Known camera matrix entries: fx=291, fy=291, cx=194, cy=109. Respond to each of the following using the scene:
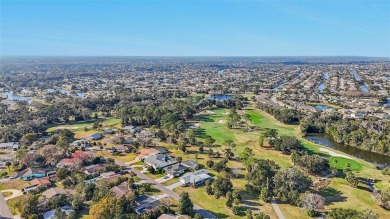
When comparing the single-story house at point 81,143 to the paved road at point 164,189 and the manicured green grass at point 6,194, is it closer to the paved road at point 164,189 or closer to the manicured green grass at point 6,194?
the paved road at point 164,189

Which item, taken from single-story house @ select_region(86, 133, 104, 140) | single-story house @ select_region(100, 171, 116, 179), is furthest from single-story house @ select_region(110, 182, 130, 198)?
single-story house @ select_region(86, 133, 104, 140)

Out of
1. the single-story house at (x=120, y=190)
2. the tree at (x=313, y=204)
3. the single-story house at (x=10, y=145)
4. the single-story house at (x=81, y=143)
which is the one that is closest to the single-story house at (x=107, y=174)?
the single-story house at (x=120, y=190)

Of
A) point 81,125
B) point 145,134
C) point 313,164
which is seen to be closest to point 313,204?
point 313,164

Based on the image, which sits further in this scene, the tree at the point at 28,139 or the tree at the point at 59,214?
the tree at the point at 28,139

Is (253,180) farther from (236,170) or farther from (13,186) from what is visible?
(13,186)

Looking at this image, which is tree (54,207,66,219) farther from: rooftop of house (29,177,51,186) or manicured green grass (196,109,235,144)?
manicured green grass (196,109,235,144)

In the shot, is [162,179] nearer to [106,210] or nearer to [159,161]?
[159,161]

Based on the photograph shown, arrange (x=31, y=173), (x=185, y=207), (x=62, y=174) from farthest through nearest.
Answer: (x=31, y=173)
(x=62, y=174)
(x=185, y=207)
